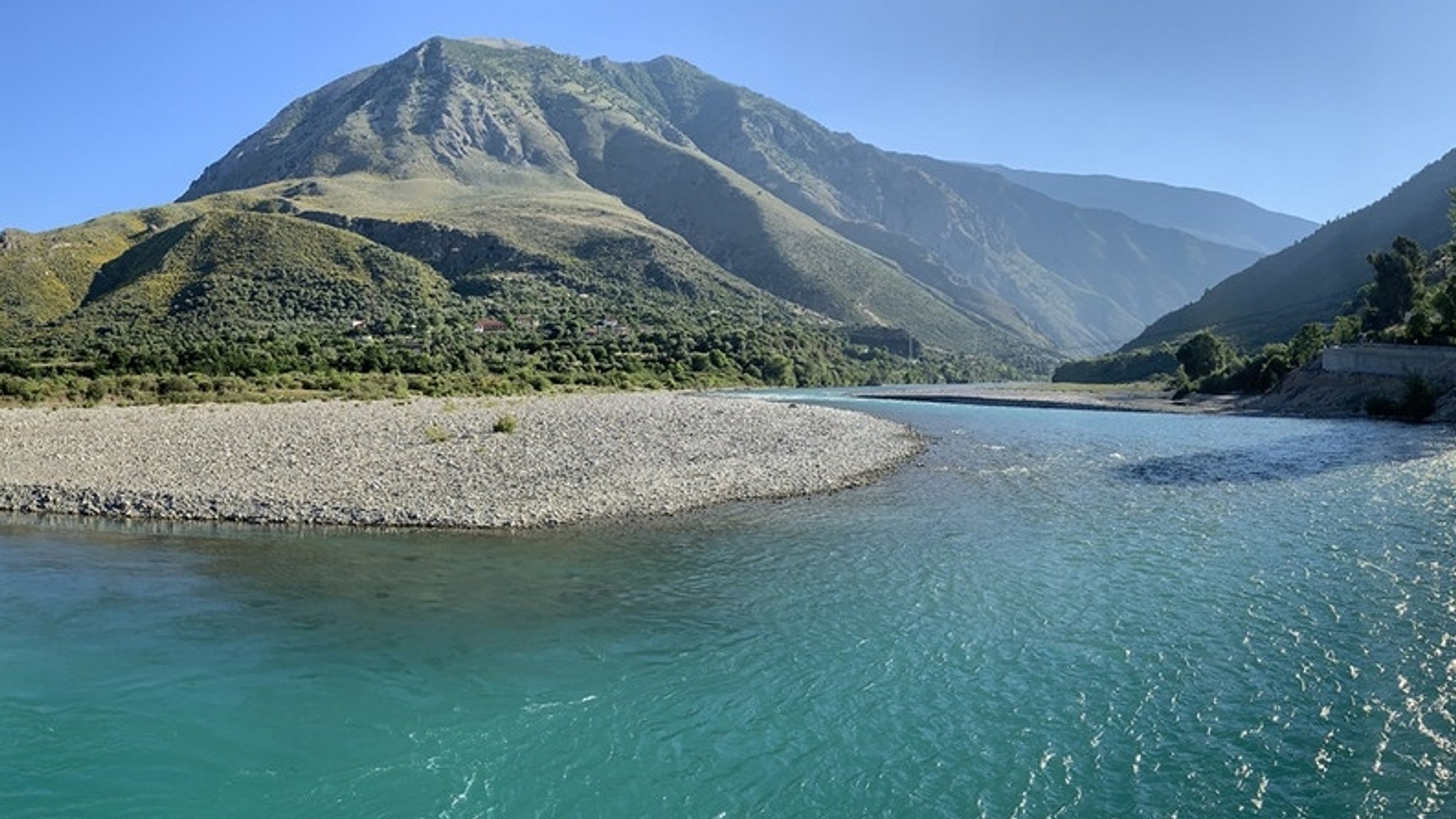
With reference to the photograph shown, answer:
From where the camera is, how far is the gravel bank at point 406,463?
78.2 ft

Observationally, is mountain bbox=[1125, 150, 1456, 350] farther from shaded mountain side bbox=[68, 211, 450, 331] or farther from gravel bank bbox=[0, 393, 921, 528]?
shaded mountain side bbox=[68, 211, 450, 331]

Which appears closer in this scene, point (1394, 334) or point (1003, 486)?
point (1003, 486)

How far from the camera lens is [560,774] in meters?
9.98

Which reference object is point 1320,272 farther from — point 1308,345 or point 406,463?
point 406,463

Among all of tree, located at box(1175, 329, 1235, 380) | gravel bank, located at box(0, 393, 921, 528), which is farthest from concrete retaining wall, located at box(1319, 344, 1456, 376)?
gravel bank, located at box(0, 393, 921, 528)

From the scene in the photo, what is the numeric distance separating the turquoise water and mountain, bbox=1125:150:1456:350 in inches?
5587

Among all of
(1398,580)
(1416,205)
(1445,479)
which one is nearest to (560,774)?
Answer: (1398,580)

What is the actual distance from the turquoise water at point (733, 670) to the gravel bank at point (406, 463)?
213 cm

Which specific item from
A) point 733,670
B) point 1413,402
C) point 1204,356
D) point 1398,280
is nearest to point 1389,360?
point 1413,402

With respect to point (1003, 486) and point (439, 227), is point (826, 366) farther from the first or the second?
point (1003, 486)

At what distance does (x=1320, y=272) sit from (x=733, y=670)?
201788 mm

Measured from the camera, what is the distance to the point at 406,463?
30.2 metres

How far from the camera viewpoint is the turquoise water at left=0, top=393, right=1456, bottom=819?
970cm

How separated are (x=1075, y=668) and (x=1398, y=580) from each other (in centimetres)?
939
